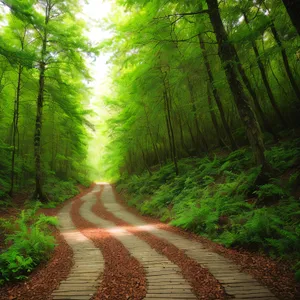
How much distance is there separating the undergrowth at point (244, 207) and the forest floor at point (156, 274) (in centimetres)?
49

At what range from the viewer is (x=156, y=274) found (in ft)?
14.9

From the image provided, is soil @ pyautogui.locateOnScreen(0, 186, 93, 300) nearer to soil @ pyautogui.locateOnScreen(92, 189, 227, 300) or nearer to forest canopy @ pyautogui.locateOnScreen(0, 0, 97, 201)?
soil @ pyautogui.locateOnScreen(92, 189, 227, 300)

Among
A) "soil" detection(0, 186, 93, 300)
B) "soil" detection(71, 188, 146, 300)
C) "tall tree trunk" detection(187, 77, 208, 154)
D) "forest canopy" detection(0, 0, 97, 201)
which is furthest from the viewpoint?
"tall tree trunk" detection(187, 77, 208, 154)

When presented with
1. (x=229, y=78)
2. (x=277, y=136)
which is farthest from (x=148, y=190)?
(x=229, y=78)

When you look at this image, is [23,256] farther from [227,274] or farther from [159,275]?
[227,274]

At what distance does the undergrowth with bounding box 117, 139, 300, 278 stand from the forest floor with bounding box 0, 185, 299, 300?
489 mm

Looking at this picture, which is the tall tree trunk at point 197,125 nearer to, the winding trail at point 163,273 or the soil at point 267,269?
the winding trail at point 163,273

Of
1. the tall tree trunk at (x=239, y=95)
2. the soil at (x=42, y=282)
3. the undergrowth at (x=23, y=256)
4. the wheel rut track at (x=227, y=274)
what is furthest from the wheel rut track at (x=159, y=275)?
the tall tree trunk at (x=239, y=95)

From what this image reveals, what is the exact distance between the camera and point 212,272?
4.47 metres

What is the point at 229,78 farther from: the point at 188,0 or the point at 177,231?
the point at 177,231

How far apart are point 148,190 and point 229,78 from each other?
11181 millimetres

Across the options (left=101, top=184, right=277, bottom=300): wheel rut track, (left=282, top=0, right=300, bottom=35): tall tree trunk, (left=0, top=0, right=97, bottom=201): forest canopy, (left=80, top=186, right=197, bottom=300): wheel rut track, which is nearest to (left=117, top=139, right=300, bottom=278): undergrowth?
(left=101, top=184, right=277, bottom=300): wheel rut track

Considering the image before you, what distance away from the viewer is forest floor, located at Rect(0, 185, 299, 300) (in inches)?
148

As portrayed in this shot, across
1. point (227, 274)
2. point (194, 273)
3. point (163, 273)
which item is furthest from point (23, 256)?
point (227, 274)
